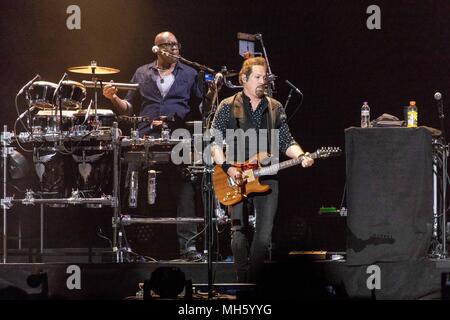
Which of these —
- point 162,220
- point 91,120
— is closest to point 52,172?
point 91,120

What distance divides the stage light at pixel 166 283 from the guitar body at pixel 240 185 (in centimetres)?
121

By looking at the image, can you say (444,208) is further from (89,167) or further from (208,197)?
(89,167)

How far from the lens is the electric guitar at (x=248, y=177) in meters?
6.90

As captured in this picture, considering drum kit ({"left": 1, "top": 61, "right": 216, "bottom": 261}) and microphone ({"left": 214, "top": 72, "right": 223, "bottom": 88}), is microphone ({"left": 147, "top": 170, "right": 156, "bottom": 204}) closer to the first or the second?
drum kit ({"left": 1, "top": 61, "right": 216, "bottom": 261})

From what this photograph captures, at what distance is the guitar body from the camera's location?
6.89 meters

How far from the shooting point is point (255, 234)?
6949mm

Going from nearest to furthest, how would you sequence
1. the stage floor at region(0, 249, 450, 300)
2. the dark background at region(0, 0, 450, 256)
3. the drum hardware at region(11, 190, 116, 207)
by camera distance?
the stage floor at region(0, 249, 450, 300), the drum hardware at region(11, 190, 116, 207), the dark background at region(0, 0, 450, 256)

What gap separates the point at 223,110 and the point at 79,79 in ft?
→ 12.3

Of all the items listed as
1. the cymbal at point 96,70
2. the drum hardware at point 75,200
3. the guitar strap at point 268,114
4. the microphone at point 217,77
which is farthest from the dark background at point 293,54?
the microphone at point 217,77

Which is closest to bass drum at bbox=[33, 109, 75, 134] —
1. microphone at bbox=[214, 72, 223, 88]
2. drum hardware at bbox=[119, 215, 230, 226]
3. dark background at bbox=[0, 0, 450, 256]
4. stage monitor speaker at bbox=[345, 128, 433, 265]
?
drum hardware at bbox=[119, 215, 230, 226]

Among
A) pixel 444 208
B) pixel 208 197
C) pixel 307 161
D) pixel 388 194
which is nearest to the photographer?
pixel 208 197

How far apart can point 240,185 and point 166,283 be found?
1.34 m

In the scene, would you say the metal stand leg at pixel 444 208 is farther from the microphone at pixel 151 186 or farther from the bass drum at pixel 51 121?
the bass drum at pixel 51 121

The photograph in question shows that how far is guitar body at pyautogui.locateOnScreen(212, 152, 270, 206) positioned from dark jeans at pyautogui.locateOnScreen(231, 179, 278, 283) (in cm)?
7
